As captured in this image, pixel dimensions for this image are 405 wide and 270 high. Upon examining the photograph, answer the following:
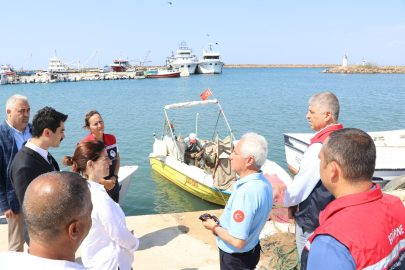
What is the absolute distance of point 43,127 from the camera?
2818 millimetres

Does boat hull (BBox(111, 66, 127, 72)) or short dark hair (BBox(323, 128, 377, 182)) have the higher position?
boat hull (BBox(111, 66, 127, 72))

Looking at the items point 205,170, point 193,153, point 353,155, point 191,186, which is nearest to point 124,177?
point 191,186

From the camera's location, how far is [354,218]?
1.21 m

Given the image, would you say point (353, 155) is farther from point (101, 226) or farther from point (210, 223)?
point (101, 226)

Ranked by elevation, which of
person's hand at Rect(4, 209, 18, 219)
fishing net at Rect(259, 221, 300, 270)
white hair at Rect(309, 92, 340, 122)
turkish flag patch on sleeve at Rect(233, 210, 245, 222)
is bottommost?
fishing net at Rect(259, 221, 300, 270)

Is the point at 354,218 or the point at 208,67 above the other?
the point at 208,67

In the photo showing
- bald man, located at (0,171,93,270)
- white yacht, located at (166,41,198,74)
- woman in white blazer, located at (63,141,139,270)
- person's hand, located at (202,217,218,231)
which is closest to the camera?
bald man, located at (0,171,93,270)

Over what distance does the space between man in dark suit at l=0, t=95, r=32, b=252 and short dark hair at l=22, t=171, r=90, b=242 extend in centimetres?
252

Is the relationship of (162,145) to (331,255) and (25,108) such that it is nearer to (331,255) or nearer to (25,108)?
(25,108)

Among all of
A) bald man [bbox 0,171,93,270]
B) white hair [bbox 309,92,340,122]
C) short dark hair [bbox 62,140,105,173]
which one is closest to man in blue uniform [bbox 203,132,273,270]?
white hair [bbox 309,92,340,122]

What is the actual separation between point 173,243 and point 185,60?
72193 millimetres

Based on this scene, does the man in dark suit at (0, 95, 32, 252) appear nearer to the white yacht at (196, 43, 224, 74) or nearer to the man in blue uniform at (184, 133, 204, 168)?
the man in blue uniform at (184, 133, 204, 168)

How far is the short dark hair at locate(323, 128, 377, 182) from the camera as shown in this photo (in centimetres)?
135

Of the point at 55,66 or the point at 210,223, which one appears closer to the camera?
the point at 210,223
